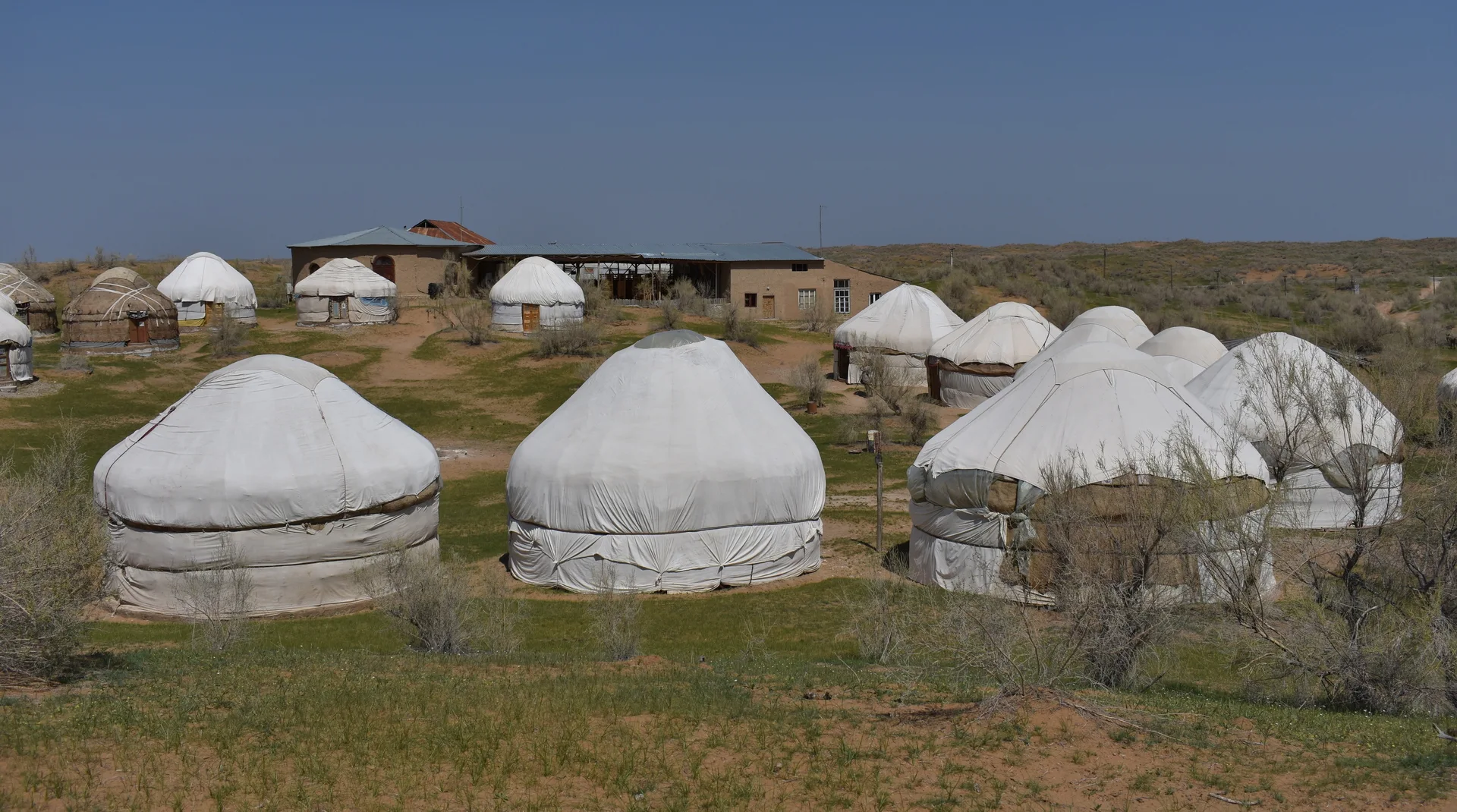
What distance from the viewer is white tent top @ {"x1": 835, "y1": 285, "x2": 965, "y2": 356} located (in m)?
41.8

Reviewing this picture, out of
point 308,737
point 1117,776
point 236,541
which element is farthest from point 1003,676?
point 236,541

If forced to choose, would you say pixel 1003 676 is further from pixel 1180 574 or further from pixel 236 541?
pixel 236 541

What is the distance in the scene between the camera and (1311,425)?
19906 millimetres

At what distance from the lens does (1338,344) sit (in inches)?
1710

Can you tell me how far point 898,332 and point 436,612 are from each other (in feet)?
92.4

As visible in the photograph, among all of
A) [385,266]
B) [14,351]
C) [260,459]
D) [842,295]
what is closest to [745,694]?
[260,459]

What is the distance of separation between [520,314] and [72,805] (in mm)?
41490

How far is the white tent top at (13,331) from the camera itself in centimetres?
3725

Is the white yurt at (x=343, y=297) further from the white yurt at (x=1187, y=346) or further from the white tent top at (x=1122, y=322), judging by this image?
the white yurt at (x=1187, y=346)

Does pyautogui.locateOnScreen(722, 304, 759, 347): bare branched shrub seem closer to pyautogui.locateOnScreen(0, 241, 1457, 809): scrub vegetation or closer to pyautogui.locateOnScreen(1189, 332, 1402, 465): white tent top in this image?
pyautogui.locateOnScreen(1189, 332, 1402, 465): white tent top

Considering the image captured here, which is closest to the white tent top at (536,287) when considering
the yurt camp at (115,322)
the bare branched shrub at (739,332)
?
the bare branched shrub at (739,332)

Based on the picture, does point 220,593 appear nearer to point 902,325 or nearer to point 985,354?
point 985,354

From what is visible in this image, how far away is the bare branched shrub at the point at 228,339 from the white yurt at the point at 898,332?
20.9m

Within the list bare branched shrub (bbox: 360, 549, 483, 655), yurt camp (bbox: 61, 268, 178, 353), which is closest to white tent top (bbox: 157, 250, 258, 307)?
yurt camp (bbox: 61, 268, 178, 353)
